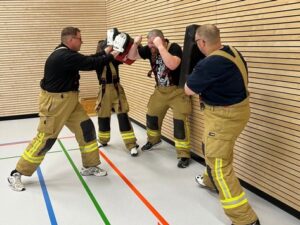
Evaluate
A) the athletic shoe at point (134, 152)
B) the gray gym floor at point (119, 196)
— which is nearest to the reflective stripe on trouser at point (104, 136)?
the gray gym floor at point (119, 196)

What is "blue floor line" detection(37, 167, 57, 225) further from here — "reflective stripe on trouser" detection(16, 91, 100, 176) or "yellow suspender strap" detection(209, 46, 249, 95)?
"yellow suspender strap" detection(209, 46, 249, 95)

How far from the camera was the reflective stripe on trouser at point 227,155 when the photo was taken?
9.57 ft

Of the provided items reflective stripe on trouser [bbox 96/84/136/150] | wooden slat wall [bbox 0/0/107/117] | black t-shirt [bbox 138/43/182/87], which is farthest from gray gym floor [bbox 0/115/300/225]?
wooden slat wall [bbox 0/0/107/117]

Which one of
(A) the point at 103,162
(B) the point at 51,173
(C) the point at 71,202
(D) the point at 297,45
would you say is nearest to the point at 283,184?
(D) the point at 297,45

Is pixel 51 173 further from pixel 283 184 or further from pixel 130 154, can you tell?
pixel 283 184

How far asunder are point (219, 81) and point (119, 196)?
6.09ft

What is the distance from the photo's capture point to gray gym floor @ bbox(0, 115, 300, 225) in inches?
129

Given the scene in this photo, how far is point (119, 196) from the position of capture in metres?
3.79

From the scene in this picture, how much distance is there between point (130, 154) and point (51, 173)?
4.17 ft

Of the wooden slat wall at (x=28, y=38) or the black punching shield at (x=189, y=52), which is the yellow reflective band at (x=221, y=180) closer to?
the black punching shield at (x=189, y=52)

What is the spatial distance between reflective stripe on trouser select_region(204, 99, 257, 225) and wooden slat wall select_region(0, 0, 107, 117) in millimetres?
6321

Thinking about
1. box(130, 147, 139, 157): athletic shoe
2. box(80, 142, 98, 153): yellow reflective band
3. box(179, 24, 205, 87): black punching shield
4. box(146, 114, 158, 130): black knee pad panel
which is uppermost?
box(179, 24, 205, 87): black punching shield

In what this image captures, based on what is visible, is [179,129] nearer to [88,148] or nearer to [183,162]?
[183,162]

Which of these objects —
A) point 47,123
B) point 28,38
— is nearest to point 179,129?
point 47,123
